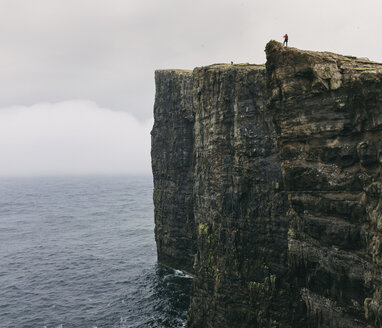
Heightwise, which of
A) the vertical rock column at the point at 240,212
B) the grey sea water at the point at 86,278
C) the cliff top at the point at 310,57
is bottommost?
the grey sea water at the point at 86,278

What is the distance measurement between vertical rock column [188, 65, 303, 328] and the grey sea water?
12735 millimetres

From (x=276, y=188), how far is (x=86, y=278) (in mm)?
48140

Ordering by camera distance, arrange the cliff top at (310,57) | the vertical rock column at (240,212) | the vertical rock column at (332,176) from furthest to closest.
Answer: the vertical rock column at (240,212)
the cliff top at (310,57)
the vertical rock column at (332,176)

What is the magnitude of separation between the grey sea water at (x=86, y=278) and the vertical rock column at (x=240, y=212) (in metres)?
12.7

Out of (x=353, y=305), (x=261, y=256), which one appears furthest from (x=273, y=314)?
(x=353, y=305)

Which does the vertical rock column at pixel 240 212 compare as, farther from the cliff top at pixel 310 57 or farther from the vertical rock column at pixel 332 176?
the cliff top at pixel 310 57

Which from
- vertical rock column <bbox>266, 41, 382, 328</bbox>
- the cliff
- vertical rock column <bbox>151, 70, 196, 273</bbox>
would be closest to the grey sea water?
vertical rock column <bbox>151, 70, 196, 273</bbox>

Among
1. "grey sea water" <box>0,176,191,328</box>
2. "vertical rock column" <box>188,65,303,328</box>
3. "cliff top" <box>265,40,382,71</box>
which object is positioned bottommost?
"grey sea water" <box>0,176,191,328</box>

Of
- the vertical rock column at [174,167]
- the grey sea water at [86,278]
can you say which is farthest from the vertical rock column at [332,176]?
the vertical rock column at [174,167]

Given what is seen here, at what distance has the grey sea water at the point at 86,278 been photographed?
50094mm

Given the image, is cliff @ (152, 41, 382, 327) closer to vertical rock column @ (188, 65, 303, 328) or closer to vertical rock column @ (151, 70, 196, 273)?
vertical rock column @ (188, 65, 303, 328)

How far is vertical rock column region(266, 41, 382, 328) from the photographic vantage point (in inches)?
693

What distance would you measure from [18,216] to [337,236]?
143365mm

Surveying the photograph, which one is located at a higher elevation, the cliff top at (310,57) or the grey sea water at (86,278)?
the cliff top at (310,57)
